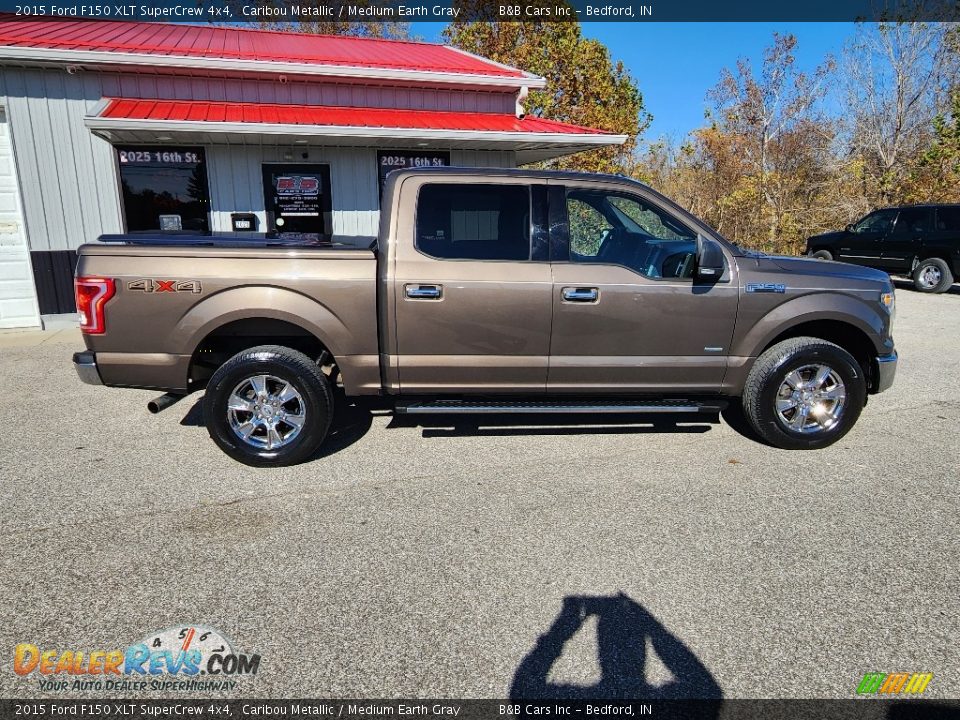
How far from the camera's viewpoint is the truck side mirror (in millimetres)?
4047

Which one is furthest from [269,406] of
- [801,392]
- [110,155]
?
[110,155]

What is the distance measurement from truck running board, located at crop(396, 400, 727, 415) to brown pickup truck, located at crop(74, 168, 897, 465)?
2 cm

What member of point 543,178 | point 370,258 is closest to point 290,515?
point 370,258

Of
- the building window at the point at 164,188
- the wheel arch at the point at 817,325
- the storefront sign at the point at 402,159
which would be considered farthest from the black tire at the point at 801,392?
the building window at the point at 164,188

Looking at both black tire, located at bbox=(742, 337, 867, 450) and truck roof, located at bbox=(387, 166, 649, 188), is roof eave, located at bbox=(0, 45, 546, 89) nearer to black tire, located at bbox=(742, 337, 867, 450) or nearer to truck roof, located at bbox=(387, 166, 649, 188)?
truck roof, located at bbox=(387, 166, 649, 188)

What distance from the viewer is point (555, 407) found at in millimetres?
4297

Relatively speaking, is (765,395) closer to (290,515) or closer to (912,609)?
(912,609)

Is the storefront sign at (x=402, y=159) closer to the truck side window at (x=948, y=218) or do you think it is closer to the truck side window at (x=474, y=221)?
the truck side window at (x=474, y=221)

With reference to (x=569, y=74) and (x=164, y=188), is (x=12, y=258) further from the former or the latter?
(x=569, y=74)

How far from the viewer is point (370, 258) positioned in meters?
4.08

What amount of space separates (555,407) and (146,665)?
9.19 feet

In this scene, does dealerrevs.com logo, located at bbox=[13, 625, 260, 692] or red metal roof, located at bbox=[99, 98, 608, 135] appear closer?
dealerrevs.com logo, located at bbox=[13, 625, 260, 692]

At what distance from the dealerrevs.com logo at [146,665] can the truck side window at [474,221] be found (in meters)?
2.69

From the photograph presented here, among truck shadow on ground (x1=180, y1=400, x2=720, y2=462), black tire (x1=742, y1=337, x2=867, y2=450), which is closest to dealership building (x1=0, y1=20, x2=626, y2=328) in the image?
truck shadow on ground (x1=180, y1=400, x2=720, y2=462)
